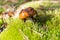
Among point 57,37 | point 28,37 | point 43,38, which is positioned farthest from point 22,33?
point 57,37

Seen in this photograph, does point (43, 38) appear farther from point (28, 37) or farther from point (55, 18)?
point (55, 18)

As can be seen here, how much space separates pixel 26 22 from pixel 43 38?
1.03 m

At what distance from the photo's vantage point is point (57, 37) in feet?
19.9

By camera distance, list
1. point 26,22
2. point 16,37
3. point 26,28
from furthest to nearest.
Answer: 1. point 26,22
2. point 26,28
3. point 16,37

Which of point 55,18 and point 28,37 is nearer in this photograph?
point 28,37

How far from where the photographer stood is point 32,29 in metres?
6.26

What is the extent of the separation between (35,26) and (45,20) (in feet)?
3.77

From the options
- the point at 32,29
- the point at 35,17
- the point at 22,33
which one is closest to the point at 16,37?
the point at 22,33

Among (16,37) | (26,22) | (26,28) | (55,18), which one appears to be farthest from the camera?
(55,18)

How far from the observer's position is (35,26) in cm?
652

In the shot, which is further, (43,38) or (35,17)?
(35,17)

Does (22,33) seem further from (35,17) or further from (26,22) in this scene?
(35,17)

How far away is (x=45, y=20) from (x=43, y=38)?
1727mm

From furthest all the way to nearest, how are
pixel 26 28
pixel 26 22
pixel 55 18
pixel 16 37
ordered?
1. pixel 55 18
2. pixel 26 22
3. pixel 26 28
4. pixel 16 37
